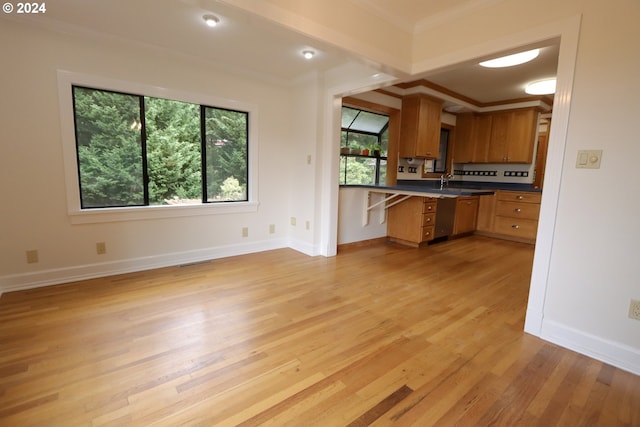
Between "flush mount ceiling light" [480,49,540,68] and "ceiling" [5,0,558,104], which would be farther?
"flush mount ceiling light" [480,49,540,68]

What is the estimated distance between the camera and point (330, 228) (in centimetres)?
383

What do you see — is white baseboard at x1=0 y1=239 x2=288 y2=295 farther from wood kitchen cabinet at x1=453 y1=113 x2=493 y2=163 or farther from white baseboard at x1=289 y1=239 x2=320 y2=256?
wood kitchen cabinet at x1=453 y1=113 x2=493 y2=163

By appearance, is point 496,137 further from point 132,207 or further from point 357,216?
point 132,207

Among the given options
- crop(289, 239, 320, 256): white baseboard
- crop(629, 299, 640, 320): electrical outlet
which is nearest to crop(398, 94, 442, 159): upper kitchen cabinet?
crop(289, 239, 320, 256): white baseboard

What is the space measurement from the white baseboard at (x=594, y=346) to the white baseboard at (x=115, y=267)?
3162 millimetres

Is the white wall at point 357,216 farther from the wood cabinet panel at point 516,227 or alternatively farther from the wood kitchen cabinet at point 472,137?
the wood kitchen cabinet at point 472,137

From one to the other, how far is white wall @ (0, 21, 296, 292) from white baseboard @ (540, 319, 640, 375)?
336 cm

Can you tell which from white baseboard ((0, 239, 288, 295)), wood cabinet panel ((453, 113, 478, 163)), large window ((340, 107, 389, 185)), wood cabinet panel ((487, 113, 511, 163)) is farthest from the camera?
wood cabinet panel ((453, 113, 478, 163))

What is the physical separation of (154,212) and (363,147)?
9.88 feet

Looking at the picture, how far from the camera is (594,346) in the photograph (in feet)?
6.07

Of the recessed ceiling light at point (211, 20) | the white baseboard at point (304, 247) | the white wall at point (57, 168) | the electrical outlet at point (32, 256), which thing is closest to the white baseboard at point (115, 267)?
the white wall at point (57, 168)

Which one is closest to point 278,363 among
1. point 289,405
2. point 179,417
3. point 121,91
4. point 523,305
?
point 289,405

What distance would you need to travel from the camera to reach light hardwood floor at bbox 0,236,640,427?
137cm

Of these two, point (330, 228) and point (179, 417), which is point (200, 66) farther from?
point (179, 417)
